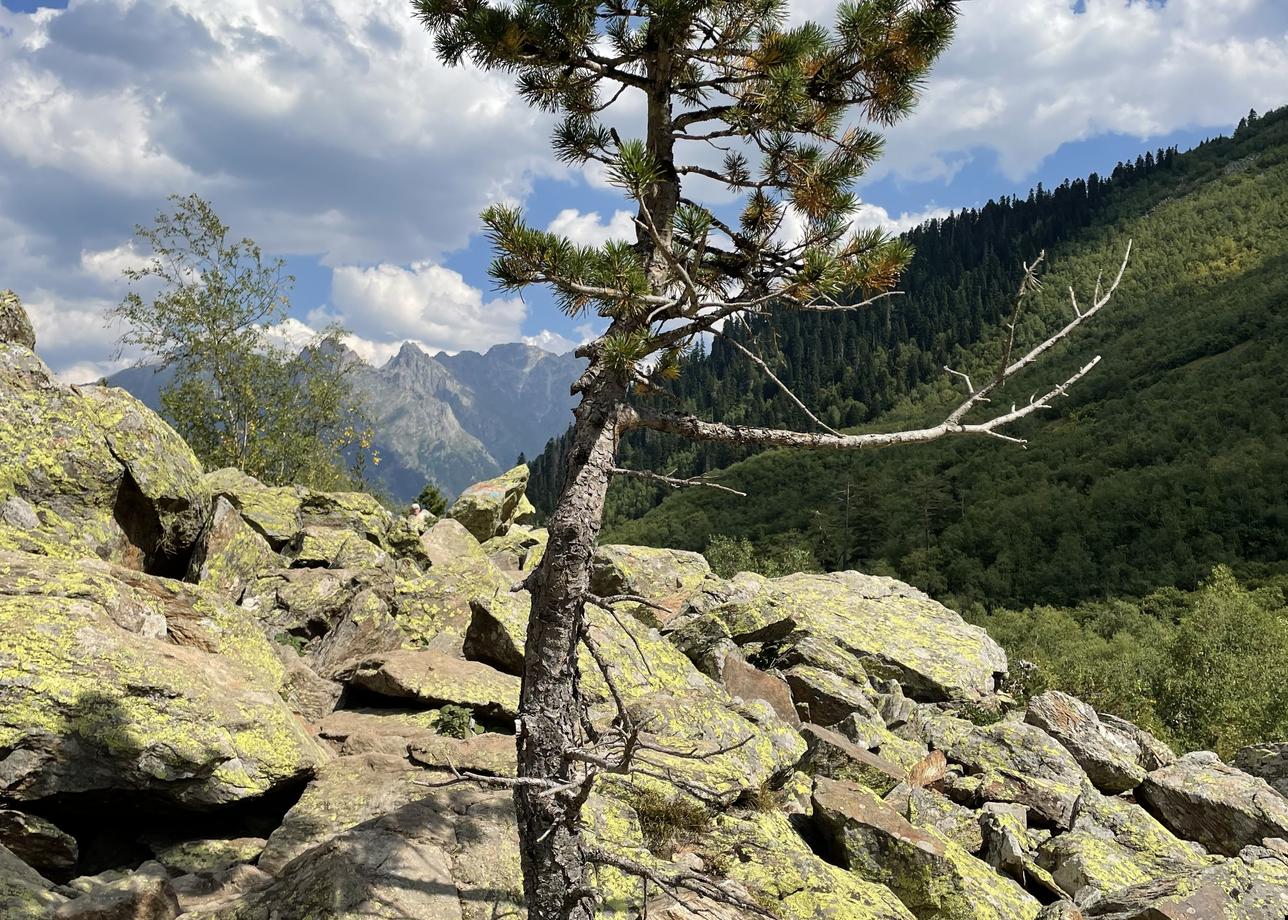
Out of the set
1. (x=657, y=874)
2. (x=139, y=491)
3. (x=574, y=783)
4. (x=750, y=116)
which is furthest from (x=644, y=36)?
(x=139, y=491)

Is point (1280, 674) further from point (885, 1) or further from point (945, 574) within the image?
point (945, 574)

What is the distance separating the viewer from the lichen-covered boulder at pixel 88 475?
13852mm

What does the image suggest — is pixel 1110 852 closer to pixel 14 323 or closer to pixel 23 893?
pixel 23 893

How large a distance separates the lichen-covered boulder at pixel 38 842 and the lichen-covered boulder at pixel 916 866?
32.2 feet

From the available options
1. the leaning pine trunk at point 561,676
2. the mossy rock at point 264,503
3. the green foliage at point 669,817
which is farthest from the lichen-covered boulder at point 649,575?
the leaning pine trunk at point 561,676

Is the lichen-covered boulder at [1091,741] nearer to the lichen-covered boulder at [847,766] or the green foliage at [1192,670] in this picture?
the lichen-covered boulder at [847,766]

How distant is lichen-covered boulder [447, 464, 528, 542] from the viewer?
36594 mm

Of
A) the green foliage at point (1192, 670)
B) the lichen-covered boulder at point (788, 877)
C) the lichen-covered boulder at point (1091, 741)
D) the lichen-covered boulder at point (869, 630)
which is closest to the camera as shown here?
the lichen-covered boulder at point (788, 877)

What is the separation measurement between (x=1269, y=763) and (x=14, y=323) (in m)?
31.5

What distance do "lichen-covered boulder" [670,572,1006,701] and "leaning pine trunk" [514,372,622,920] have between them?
1176 centimetres

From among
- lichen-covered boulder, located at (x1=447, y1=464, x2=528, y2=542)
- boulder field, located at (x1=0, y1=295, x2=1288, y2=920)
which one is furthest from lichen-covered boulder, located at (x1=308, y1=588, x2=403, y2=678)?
lichen-covered boulder, located at (x1=447, y1=464, x2=528, y2=542)

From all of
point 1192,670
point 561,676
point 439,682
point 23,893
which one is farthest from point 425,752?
point 1192,670

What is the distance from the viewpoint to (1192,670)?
39.7 m

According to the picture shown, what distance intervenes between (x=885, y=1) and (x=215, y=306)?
41.7 meters
